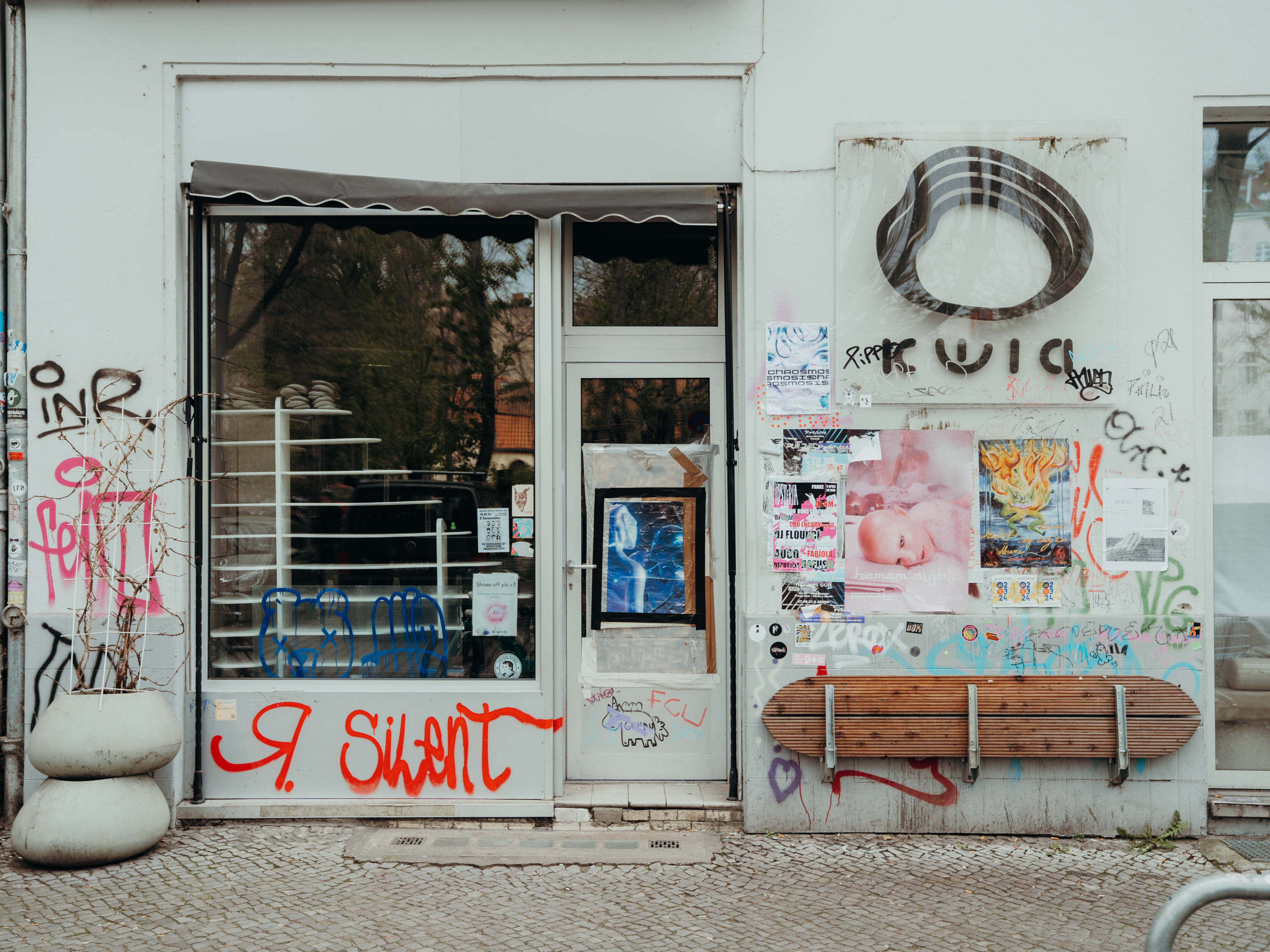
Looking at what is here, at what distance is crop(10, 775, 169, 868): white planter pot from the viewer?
12.9ft

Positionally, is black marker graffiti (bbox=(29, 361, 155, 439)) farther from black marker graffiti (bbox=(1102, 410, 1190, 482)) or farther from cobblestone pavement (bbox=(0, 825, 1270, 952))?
black marker graffiti (bbox=(1102, 410, 1190, 482))

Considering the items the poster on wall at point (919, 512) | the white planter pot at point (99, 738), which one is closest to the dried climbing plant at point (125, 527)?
the white planter pot at point (99, 738)

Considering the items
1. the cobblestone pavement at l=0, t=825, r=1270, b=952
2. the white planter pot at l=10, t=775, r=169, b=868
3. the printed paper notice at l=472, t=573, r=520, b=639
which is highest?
the printed paper notice at l=472, t=573, r=520, b=639

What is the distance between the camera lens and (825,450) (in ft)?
14.7

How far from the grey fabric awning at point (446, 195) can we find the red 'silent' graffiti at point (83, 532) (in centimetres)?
156

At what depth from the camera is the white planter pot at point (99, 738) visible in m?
3.99

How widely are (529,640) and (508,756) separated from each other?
0.60 metres

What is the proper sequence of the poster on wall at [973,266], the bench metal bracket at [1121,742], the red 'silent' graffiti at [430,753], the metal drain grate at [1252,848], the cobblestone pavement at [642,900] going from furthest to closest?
the red 'silent' graffiti at [430,753] → the poster on wall at [973,266] → the bench metal bracket at [1121,742] → the metal drain grate at [1252,848] → the cobblestone pavement at [642,900]

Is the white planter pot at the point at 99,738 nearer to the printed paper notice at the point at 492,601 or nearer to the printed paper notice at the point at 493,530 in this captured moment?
the printed paper notice at the point at 492,601

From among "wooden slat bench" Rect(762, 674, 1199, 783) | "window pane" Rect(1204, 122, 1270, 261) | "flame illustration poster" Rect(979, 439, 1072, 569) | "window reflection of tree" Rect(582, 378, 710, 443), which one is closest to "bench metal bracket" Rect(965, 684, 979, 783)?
"wooden slat bench" Rect(762, 674, 1199, 783)

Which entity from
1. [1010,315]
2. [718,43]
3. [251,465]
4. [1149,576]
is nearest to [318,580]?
[251,465]

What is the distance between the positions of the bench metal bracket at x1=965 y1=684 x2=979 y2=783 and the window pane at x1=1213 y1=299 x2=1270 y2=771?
1354mm

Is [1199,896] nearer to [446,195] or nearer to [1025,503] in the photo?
[1025,503]

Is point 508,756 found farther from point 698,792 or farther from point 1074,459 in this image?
point 1074,459
